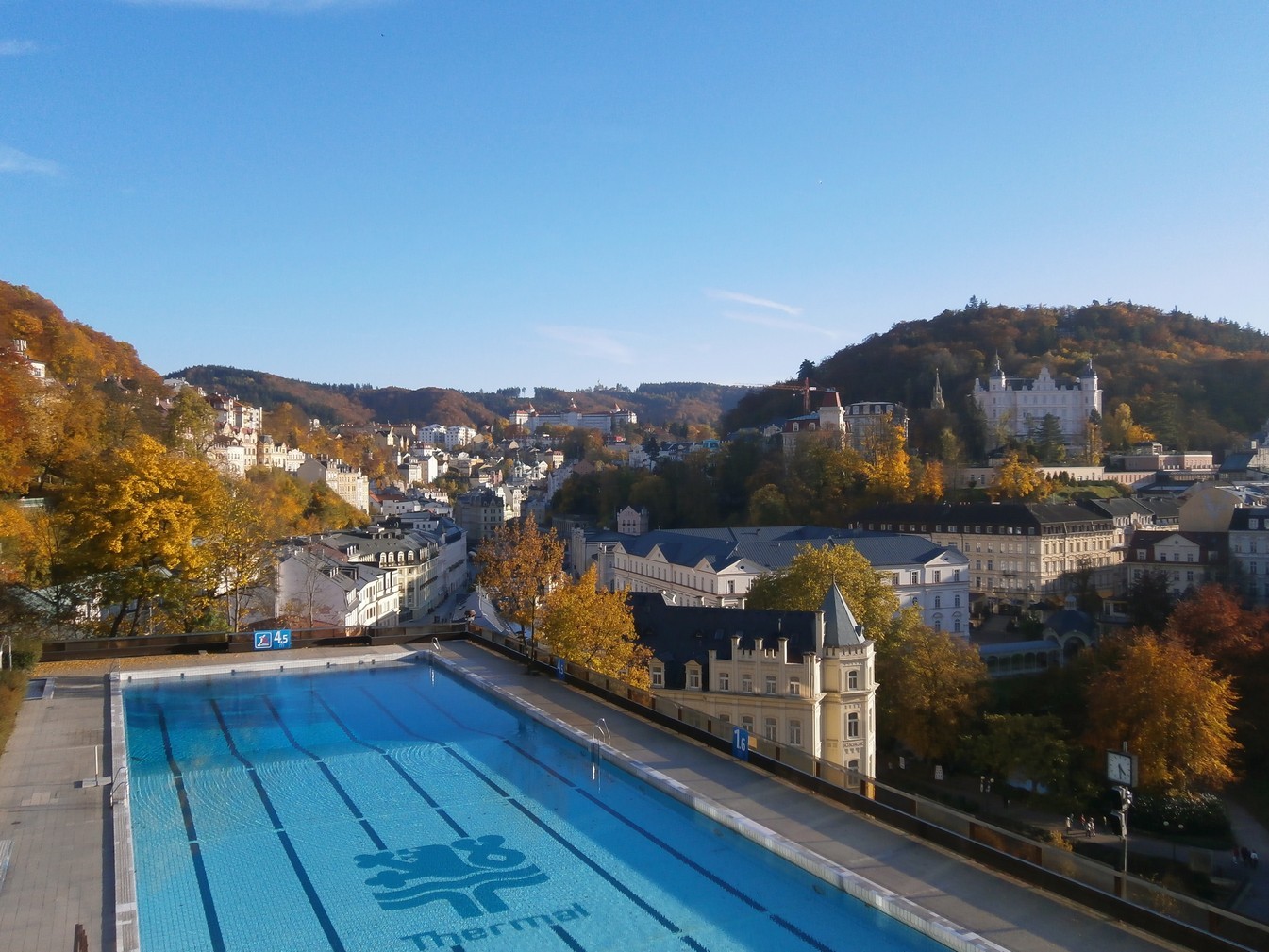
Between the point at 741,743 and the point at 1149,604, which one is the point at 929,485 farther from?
the point at 741,743

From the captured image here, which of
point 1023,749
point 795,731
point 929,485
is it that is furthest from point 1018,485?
point 795,731

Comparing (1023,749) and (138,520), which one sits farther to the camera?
(1023,749)

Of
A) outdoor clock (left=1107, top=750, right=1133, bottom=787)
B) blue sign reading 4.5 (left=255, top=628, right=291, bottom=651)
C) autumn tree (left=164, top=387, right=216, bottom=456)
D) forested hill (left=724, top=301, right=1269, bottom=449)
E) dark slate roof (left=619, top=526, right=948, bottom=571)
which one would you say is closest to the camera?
outdoor clock (left=1107, top=750, right=1133, bottom=787)

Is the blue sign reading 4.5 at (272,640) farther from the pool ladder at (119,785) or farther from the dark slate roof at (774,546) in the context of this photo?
the dark slate roof at (774,546)

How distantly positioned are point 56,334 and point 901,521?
38074 mm

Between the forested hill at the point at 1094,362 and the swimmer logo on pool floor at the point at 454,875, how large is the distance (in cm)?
6210

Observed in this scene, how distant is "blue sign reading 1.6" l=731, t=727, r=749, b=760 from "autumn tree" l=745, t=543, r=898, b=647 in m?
17.4

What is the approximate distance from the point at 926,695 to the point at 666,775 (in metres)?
17.4

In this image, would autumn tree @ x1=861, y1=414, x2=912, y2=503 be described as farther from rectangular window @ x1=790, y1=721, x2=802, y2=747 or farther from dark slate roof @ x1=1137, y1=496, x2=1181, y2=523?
rectangular window @ x1=790, y1=721, x2=802, y2=747

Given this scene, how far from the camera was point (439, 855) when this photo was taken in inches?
320

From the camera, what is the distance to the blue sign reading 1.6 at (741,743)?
9.51 meters

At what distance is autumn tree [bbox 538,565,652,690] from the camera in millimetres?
18906

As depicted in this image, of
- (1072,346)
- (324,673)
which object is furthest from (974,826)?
(1072,346)

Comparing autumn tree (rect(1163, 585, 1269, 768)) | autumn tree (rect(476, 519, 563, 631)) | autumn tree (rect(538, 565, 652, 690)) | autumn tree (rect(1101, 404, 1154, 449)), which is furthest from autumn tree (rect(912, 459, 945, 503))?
autumn tree (rect(538, 565, 652, 690))
